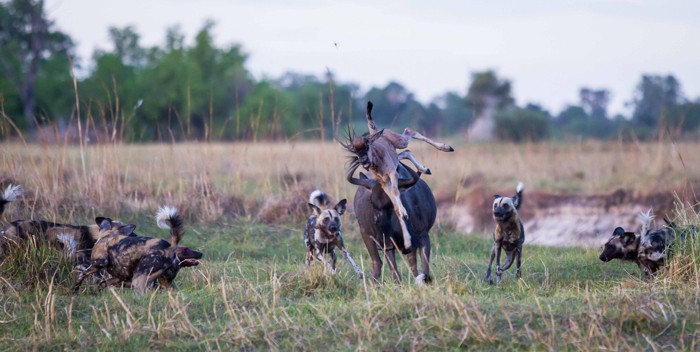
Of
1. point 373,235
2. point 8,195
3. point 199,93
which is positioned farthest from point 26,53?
point 373,235

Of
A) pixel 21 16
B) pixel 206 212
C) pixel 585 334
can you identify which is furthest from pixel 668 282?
pixel 21 16

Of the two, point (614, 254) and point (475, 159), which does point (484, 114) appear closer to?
point (475, 159)

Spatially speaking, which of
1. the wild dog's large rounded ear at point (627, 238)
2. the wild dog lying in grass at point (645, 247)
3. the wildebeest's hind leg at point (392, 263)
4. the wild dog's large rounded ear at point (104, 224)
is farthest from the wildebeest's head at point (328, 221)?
the wild dog's large rounded ear at point (627, 238)

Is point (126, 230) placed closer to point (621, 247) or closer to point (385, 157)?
point (385, 157)

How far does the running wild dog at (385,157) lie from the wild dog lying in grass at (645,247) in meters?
2.18

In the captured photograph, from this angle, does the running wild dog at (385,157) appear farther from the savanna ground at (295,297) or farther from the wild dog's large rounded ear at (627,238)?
the wild dog's large rounded ear at (627,238)

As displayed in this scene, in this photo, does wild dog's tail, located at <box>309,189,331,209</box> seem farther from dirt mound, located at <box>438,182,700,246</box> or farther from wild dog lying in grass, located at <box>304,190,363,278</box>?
dirt mound, located at <box>438,182,700,246</box>

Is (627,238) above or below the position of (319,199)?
below

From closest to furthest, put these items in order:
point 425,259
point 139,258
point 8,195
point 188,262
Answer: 1. point 139,258
2. point 425,259
3. point 188,262
4. point 8,195

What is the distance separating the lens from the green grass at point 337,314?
5.56 metres

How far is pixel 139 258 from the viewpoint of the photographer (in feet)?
24.5

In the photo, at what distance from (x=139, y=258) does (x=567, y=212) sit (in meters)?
10.8

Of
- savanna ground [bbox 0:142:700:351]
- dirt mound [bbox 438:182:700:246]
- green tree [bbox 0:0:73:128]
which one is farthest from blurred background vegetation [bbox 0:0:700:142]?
savanna ground [bbox 0:142:700:351]

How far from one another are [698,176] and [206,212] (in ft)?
33.3
